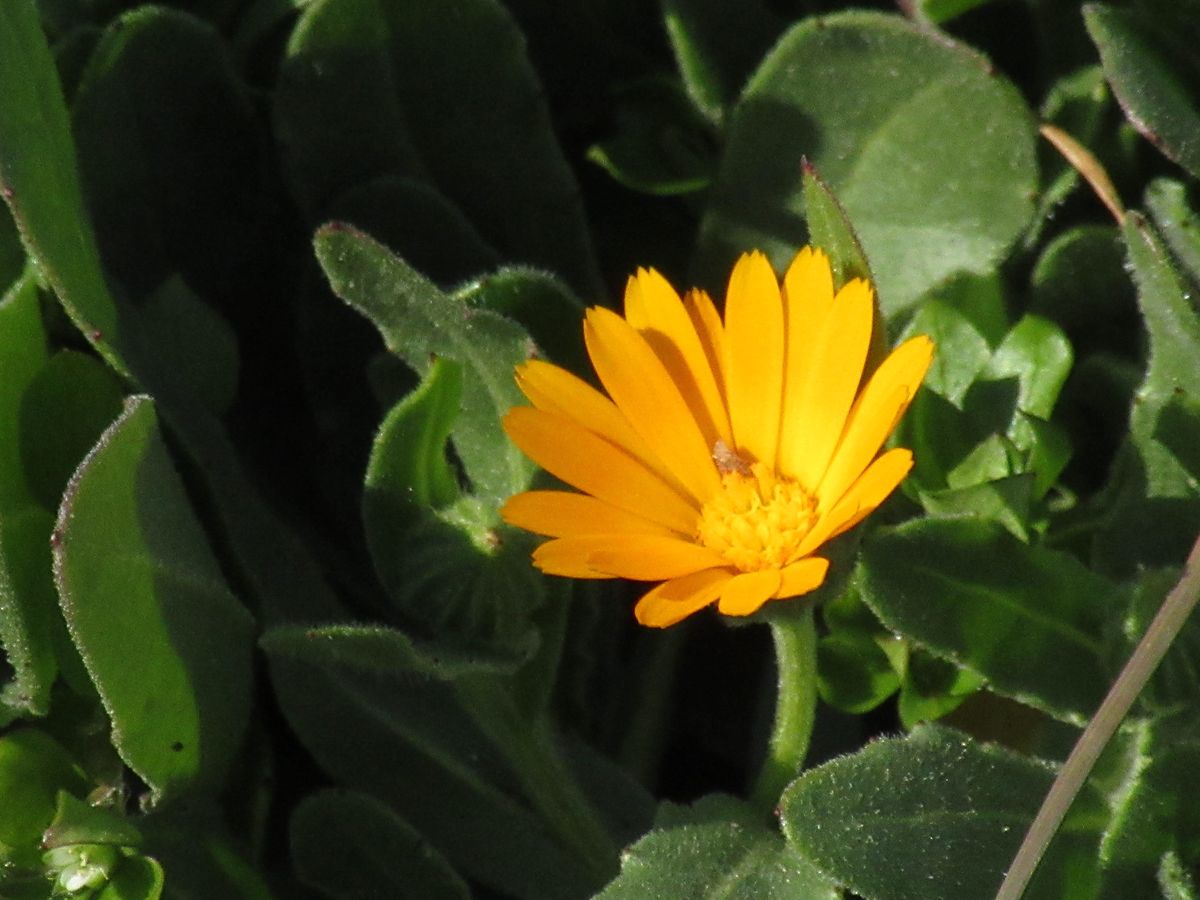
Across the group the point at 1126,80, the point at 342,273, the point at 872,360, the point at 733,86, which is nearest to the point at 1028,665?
the point at 872,360

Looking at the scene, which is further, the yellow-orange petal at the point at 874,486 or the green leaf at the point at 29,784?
the green leaf at the point at 29,784

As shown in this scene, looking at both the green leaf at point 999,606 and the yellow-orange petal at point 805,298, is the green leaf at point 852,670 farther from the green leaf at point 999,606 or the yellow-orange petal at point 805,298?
the yellow-orange petal at point 805,298

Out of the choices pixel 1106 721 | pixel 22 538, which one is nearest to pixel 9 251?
pixel 22 538

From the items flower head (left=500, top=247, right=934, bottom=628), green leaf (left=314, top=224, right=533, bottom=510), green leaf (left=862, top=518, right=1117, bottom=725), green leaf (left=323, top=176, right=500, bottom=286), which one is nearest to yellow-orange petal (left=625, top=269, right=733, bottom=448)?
flower head (left=500, top=247, right=934, bottom=628)

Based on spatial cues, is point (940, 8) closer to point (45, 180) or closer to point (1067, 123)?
point (1067, 123)

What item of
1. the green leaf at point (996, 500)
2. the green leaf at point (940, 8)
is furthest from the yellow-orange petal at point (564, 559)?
the green leaf at point (940, 8)

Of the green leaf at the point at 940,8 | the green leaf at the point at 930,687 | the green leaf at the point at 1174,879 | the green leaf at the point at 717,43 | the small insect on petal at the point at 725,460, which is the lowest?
the green leaf at the point at 1174,879

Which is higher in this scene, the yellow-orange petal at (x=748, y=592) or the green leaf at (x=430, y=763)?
the yellow-orange petal at (x=748, y=592)
